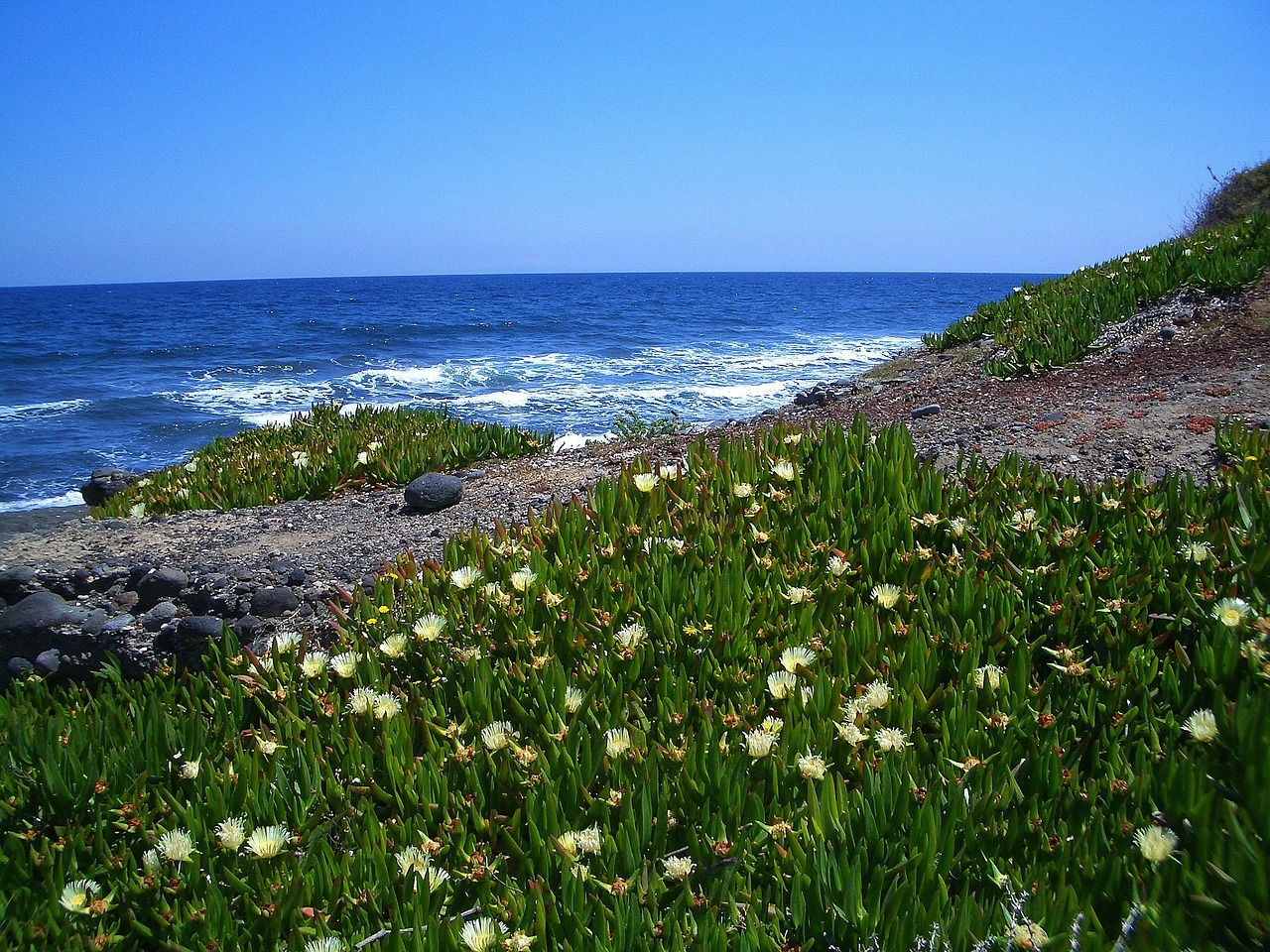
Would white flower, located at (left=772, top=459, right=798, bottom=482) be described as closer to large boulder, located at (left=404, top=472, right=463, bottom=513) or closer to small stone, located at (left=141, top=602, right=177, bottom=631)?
large boulder, located at (left=404, top=472, right=463, bottom=513)

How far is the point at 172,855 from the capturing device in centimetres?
173

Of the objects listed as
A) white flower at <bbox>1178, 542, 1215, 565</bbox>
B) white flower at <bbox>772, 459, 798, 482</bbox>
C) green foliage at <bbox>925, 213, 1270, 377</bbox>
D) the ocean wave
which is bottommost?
the ocean wave

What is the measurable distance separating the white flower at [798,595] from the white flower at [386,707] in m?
1.12

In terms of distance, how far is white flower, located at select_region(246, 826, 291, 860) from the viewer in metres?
1.75

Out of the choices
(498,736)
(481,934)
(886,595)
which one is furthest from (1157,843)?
(498,736)

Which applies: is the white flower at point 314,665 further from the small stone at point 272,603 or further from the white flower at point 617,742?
the small stone at point 272,603

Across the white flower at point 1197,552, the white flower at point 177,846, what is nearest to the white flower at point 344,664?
the white flower at point 177,846

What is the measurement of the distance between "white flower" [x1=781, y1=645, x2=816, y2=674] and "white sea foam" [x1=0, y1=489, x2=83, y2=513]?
10.3 meters

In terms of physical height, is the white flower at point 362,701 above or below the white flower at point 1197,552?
below

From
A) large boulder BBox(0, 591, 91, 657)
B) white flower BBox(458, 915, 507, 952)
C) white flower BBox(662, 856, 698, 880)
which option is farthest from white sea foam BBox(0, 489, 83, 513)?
white flower BBox(662, 856, 698, 880)

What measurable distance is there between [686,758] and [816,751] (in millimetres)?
296

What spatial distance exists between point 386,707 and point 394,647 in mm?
324

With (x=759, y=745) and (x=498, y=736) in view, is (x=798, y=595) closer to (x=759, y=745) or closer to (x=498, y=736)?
(x=759, y=745)

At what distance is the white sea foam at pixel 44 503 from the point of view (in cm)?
1002
